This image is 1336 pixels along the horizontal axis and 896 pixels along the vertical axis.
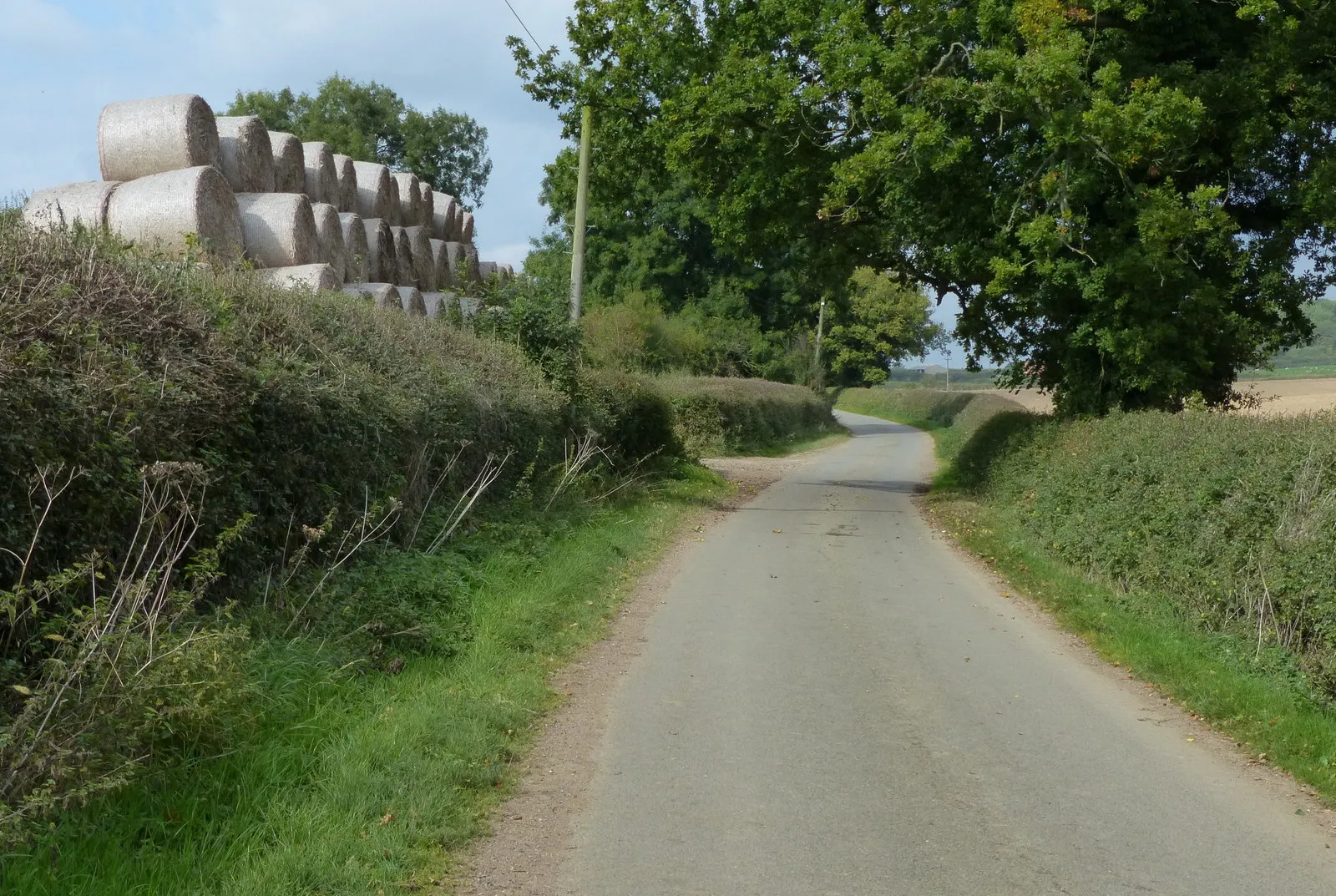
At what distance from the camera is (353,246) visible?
1597cm

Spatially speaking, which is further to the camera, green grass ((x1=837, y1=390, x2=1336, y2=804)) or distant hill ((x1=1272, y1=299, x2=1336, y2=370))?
distant hill ((x1=1272, y1=299, x2=1336, y2=370))

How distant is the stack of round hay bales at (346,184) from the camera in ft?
57.8

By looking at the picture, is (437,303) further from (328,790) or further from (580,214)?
(328,790)

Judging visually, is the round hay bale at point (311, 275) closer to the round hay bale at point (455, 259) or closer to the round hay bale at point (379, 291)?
the round hay bale at point (379, 291)

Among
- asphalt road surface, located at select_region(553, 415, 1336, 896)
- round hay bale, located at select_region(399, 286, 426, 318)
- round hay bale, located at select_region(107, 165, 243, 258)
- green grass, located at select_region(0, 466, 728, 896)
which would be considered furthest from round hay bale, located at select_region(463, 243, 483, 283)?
green grass, located at select_region(0, 466, 728, 896)

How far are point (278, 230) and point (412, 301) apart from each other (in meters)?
3.12

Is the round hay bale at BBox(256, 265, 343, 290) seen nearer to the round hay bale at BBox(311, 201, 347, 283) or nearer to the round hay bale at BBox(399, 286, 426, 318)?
the round hay bale at BBox(311, 201, 347, 283)

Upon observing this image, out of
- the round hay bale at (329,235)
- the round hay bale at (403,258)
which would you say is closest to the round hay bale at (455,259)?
the round hay bale at (403,258)

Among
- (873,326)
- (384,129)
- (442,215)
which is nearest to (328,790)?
(442,215)

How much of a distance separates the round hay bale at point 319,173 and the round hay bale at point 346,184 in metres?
0.34

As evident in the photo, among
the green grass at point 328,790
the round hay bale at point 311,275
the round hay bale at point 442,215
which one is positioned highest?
the round hay bale at point 442,215

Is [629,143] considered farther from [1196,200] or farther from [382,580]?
[382,580]

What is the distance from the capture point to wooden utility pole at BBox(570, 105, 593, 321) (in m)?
21.6

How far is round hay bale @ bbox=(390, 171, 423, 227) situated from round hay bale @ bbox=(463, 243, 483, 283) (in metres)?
1.25
